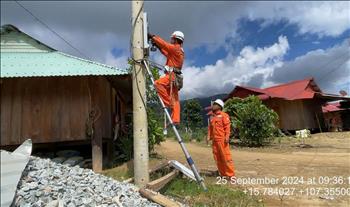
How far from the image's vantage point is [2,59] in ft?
29.7

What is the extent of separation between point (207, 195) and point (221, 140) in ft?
6.72

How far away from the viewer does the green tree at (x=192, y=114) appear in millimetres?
32969

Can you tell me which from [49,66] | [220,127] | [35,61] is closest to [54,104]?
[49,66]

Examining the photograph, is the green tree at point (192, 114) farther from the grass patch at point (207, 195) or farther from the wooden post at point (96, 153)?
the grass patch at point (207, 195)

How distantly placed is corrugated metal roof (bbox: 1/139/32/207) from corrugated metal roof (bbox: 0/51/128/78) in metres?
3.57

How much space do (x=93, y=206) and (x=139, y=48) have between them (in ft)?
10.1

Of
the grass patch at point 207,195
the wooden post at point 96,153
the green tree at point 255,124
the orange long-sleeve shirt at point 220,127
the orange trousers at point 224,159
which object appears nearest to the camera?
the grass patch at point 207,195

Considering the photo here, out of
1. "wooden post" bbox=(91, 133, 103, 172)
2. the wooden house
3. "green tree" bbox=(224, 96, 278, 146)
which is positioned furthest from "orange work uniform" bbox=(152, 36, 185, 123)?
"green tree" bbox=(224, 96, 278, 146)

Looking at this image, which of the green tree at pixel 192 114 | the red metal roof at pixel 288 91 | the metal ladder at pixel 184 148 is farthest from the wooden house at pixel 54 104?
the green tree at pixel 192 114

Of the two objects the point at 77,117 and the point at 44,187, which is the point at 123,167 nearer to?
the point at 77,117

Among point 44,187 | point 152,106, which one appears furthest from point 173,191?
point 152,106

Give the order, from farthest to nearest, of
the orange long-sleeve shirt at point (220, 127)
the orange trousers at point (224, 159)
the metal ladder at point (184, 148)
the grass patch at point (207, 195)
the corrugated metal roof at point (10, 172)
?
the orange long-sleeve shirt at point (220, 127) < the orange trousers at point (224, 159) < the metal ladder at point (184, 148) < the grass patch at point (207, 195) < the corrugated metal roof at point (10, 172)

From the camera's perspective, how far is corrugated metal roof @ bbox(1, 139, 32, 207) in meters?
3.79

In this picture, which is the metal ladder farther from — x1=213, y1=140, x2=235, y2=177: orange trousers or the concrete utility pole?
x1=213, y1=140, x2=235, y2=177: orange trousers
